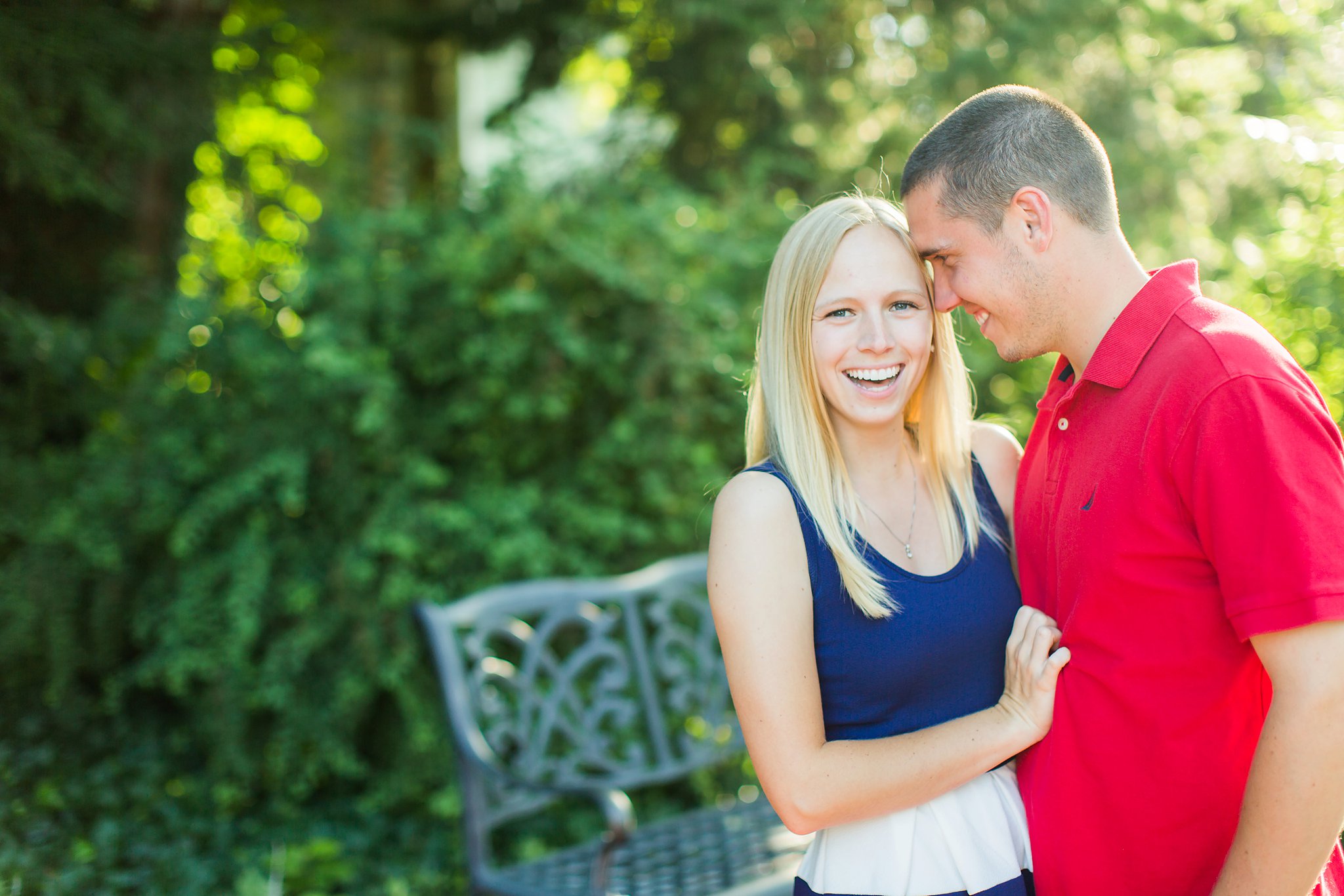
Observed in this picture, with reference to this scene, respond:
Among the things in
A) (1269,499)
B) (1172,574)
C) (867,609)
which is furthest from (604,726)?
(1269,499)

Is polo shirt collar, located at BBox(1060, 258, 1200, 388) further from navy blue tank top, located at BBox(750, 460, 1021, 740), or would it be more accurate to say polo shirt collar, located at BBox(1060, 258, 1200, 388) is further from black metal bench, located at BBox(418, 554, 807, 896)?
black metal bench, located at BBox(418, 554, 807, 896)

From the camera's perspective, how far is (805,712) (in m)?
1.84

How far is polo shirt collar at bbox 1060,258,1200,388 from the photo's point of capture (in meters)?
1.73

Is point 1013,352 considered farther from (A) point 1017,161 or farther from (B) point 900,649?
(B) point 900,649

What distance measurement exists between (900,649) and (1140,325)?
74 centimetres

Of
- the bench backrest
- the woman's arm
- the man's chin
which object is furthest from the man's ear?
the bench backrest

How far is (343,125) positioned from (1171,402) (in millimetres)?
6053

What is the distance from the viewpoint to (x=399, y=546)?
372cm

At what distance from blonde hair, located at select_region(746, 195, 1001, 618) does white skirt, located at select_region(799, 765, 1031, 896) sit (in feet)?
1.29

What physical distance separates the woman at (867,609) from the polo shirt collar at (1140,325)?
1.36ft

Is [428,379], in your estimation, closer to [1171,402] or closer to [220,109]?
[220,109]

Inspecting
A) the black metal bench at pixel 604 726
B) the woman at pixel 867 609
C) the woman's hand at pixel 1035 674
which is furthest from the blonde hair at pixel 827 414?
the black metal bench at pixel 604 726

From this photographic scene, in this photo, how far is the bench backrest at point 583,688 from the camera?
3.15 meters

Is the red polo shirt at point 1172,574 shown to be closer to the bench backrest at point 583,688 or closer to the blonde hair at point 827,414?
the blonde hair at point 827,414
